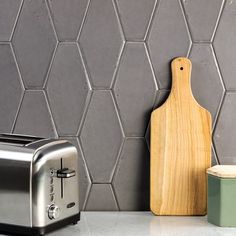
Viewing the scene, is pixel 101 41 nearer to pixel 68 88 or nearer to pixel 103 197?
pixel 68 88

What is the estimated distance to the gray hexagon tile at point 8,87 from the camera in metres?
1.79

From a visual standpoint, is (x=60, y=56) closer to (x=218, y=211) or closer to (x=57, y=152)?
(x=57, y=152)

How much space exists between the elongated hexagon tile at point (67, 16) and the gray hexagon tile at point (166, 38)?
0.22 metres

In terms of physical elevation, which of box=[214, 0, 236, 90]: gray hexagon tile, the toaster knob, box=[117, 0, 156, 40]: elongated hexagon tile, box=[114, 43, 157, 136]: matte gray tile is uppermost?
box=[117, 0, 156, 40]: elongated hexagon tile

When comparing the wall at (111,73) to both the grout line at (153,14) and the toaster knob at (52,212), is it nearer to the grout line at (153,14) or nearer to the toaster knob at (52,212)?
the grout line at (153,14)

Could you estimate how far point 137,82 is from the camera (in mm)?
1767

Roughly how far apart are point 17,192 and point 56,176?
104 millimetres

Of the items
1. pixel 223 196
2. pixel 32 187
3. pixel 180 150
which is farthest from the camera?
pixel 180 150

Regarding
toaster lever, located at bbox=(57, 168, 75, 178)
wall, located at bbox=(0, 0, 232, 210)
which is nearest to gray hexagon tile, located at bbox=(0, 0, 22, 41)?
wall, located at bbox=(0, 0, 232, 210)

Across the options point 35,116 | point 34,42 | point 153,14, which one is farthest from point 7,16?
point 153,14

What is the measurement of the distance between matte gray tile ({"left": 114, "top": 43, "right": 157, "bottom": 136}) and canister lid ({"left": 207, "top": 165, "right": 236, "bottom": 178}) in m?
0.26

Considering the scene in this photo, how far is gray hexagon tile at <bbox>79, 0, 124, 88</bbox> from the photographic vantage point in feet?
5.78

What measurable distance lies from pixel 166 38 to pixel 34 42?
0.40 meters

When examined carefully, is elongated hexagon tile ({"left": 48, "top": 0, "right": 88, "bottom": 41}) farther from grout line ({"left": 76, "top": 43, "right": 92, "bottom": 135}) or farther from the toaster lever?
the toaster lever
